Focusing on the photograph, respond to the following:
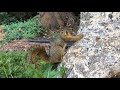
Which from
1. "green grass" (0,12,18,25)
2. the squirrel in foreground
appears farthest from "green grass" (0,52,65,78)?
A: "green grass" (0,12,18,25)

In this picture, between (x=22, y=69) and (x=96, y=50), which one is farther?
(x=22, y=69)

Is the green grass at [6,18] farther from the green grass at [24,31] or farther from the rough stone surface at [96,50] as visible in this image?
the rough stone surface at [96,50]

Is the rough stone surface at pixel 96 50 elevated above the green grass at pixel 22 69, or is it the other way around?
the rough stone surface at pixel 96 50

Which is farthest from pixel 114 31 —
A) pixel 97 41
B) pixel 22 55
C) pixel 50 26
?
pixel 50 26

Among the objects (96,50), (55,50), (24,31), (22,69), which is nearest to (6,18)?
(24,31)

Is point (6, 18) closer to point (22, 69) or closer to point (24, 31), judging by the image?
point (24, 31)

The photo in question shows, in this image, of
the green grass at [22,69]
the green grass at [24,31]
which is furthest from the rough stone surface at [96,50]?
the green grass at [24,31]
